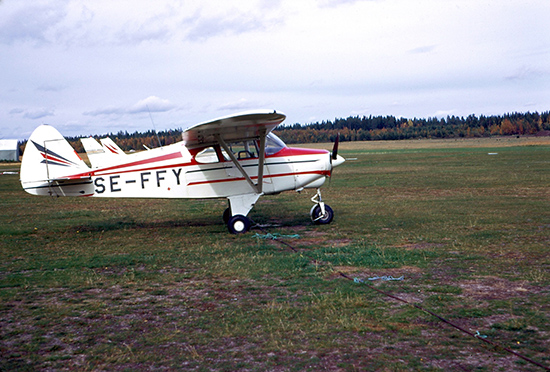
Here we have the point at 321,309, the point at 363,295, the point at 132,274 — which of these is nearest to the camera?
the point at 321,309

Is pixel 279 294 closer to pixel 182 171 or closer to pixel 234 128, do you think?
pixel 234 128

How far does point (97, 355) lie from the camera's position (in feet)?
15.3

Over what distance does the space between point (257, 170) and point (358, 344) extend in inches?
312

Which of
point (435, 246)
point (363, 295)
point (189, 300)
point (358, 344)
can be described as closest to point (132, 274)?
point (189, 300)

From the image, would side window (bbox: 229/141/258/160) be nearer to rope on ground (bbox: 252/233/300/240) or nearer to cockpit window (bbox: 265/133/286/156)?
cockpit window (bbox: 265/133/286/156)

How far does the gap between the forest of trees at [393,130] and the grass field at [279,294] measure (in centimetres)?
9782

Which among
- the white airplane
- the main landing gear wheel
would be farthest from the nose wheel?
the main landing gear wheel

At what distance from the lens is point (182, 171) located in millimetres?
12125

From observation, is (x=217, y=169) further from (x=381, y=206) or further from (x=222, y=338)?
(x=222, y=338)

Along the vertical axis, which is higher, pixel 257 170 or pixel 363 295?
pixel 257 170

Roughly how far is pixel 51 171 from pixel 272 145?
5.69 metres

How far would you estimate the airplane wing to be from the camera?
994cm

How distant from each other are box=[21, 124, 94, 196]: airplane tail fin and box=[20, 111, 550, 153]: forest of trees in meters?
97.0

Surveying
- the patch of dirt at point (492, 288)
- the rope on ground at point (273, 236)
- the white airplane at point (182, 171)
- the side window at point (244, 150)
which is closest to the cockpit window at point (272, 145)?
the white airplane at point (182, 171)
